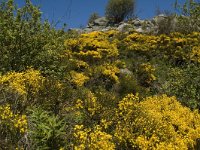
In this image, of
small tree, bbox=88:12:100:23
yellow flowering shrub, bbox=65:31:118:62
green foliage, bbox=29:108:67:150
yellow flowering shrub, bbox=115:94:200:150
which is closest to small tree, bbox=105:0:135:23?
small tree, bbox=88:12:100:23

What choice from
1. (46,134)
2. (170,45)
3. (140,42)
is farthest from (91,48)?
(46,134)

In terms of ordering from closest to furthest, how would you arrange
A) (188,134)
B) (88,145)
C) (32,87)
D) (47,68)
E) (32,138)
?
(88,145)
(32,138)
(188,134)
(32,87)
(47,68)

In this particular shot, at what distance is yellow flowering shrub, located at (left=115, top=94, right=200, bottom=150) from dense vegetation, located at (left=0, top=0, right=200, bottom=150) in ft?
0.08

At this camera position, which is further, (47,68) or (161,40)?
(161,40)

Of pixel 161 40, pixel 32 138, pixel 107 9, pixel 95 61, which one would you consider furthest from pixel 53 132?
pixel 107 9

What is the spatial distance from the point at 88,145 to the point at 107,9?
3719cm

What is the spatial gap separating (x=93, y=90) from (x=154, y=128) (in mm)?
7094

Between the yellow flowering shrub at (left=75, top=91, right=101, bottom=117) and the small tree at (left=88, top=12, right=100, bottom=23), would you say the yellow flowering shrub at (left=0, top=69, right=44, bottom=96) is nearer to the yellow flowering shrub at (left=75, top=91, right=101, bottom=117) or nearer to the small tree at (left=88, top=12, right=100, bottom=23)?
the yellow flowering shrub at (left=75, top=91, right=101, bottom=117)

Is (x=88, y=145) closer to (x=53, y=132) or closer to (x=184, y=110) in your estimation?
(x=53, y=132)

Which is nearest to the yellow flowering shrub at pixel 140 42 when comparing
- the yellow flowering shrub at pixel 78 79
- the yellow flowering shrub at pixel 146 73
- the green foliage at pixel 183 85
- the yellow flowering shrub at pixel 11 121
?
the yellow flowering shrub at pixel 146 73

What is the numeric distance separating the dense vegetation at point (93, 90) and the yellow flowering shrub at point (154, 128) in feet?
0.08

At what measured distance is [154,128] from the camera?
10.1 metres

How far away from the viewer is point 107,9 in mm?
44250

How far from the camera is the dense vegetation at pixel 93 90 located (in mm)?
8969
